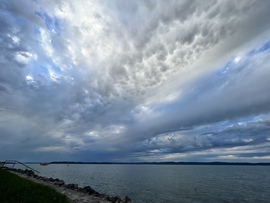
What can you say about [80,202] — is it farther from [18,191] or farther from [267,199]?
[267,199]

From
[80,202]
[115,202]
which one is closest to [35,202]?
[80,202]

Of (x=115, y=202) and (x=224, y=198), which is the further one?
(x=224, y=198)

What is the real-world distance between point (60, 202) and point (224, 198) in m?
33.5

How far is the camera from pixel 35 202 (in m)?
17.6

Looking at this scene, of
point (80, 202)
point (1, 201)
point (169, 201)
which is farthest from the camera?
point (169, 201)

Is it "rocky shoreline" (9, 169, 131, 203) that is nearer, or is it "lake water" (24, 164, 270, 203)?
"rocky shoreline" (9, 169, 131, 203)

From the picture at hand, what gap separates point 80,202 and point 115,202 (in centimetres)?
831

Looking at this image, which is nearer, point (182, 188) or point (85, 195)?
point (85, 195)

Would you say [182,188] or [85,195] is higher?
[182,188]

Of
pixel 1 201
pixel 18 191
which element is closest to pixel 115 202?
pixel 18 191

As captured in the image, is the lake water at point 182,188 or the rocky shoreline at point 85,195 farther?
the lake water at point 182,188

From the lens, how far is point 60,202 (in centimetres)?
1873

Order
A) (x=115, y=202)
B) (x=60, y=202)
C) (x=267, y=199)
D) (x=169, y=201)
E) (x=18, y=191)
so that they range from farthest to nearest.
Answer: (x=267, y=199)
(x=169, y=201)
(x=115, y=202)
(x=18, y=191)
(x=60, y=202)

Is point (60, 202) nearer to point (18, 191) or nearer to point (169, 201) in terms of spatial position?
point (18, 191)
